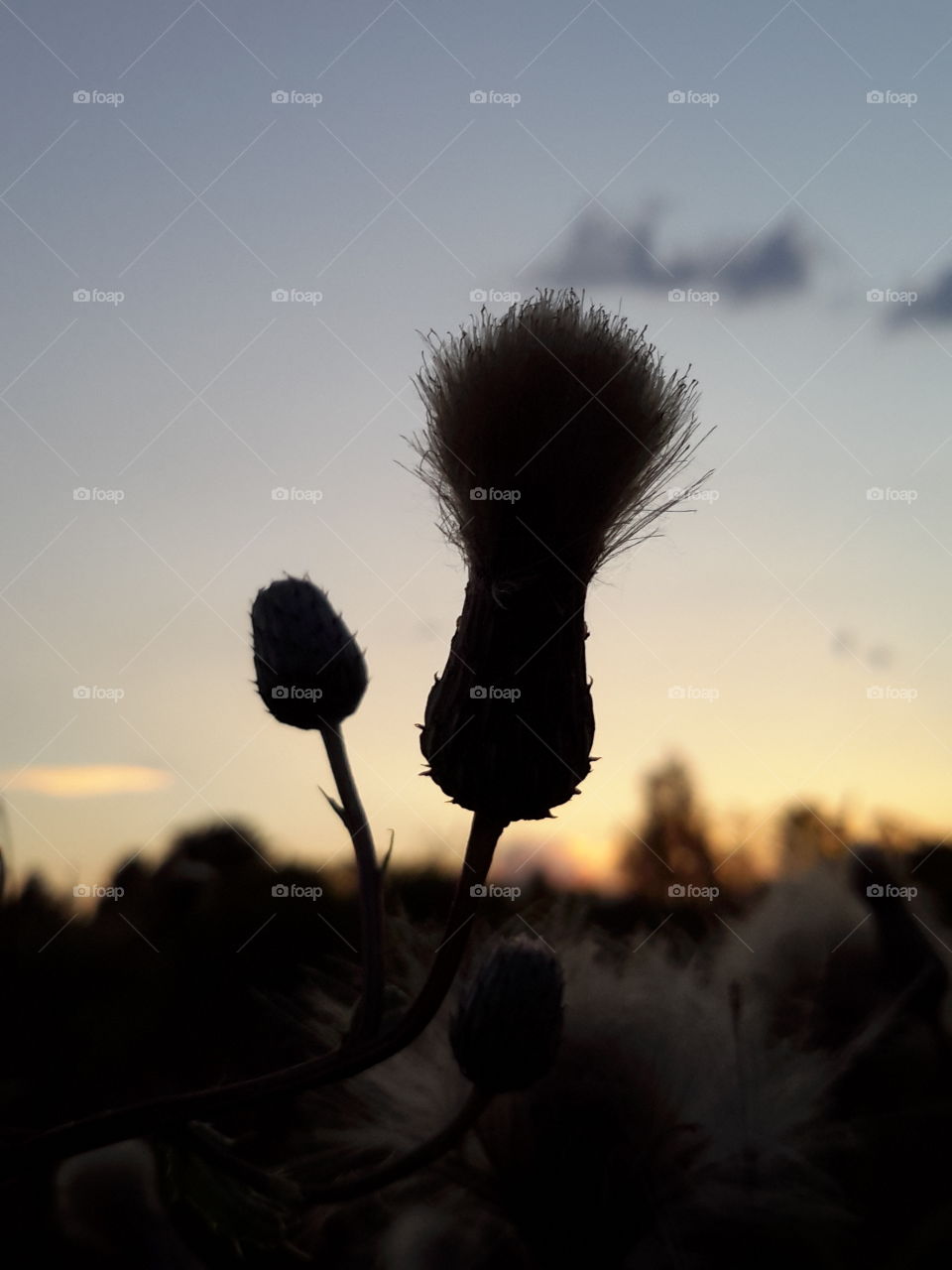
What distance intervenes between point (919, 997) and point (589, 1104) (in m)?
0.65

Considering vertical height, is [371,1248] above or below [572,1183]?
below

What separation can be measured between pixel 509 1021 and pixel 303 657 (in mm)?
578

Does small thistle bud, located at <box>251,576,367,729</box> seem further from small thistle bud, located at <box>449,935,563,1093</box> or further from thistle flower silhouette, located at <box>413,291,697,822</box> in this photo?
small thistle bud, located at <box>449,935,563,1093</box>

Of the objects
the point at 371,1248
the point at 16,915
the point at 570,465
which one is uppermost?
the point at 570,465

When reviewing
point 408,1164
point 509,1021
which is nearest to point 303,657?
point 509,1021

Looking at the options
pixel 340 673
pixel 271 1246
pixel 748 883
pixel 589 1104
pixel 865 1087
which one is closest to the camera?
pixel 271 1246

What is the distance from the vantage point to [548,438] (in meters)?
1.68

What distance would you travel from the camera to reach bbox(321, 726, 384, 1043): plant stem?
1.40 metres

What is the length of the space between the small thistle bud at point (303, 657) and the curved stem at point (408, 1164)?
1.83ft

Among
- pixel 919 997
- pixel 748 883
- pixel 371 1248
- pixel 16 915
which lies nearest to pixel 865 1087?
pixel 919 997

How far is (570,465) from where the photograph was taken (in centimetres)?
169

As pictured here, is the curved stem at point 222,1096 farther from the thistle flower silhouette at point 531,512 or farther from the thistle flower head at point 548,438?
the thistle flower head at point 548,438

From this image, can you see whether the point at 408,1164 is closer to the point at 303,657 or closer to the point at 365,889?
the point at 365,889

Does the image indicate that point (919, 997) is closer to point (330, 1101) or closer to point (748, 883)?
point (748, 883)
